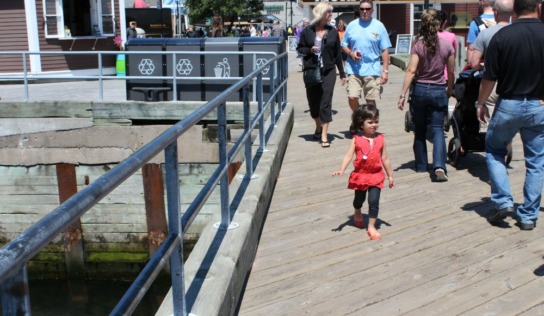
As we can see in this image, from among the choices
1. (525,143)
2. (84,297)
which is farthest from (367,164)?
(84,297)

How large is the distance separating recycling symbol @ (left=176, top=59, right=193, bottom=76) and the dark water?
4.38 metres

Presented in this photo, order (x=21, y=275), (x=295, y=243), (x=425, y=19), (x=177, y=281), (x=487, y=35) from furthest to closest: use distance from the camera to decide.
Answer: (x=425, y=19) → (x=487, y=35) → (x=295, y=243) → (x=177, y=281) → (x=21, y=275)

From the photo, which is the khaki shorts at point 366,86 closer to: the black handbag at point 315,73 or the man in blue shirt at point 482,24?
the black handbag at point 315,73

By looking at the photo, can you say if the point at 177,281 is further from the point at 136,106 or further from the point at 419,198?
the point at 136,106

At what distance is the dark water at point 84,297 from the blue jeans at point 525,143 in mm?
7077

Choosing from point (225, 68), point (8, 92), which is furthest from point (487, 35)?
point (8, 92)

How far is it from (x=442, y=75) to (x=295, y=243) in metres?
2.65

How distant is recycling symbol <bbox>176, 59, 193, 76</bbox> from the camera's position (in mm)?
13805

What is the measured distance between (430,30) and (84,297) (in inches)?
300

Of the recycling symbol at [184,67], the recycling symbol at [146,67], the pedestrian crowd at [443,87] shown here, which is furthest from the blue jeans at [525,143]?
the recycling symbol at [146,67]

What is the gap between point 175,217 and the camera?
9.17 feet

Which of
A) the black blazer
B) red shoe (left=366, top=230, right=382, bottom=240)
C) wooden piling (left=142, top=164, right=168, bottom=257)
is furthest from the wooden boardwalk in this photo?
wooden piling (left=142, top=164, right=168, bottom=257)

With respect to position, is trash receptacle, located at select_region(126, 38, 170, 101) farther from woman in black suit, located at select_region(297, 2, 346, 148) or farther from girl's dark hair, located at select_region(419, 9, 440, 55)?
girl's dark hair, located at select_region(419, 9, 440, 55)

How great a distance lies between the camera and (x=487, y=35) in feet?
19.0
